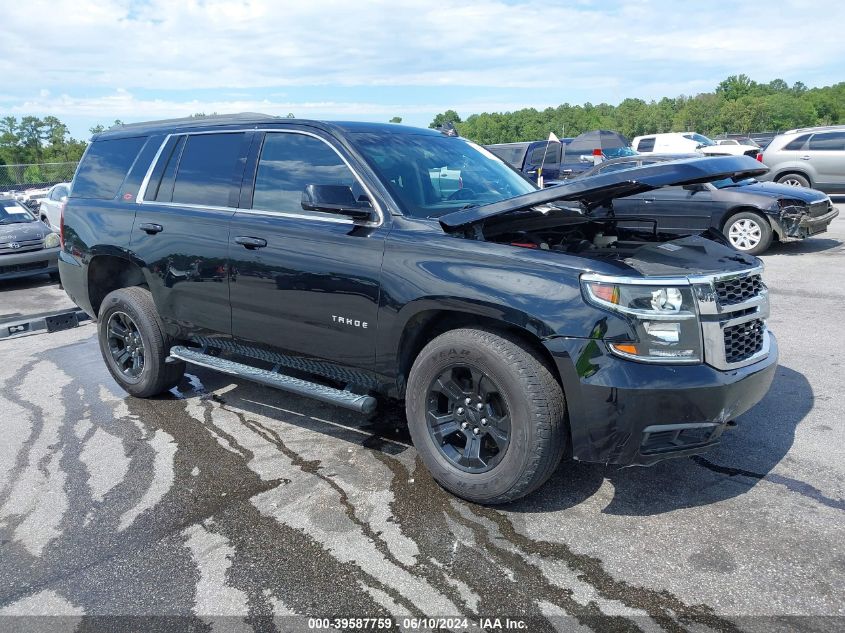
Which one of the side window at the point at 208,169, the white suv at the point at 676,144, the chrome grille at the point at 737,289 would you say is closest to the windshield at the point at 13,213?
the side window at the point at 208,169

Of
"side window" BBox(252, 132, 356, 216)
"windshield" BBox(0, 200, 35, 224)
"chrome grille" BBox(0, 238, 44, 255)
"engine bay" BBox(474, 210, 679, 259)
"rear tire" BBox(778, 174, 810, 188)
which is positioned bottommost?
"chrome grille" BBox(0, 238, 44, 255)

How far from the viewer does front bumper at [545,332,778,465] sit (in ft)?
10.1

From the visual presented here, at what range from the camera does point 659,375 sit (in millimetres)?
3064

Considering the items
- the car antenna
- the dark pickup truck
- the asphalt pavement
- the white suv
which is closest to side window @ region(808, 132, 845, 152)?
the white suv

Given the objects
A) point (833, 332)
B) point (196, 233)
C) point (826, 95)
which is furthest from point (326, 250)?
point (826, 95)

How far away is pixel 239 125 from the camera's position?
4.66m

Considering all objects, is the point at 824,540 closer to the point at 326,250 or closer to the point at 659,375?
the point at 659,375

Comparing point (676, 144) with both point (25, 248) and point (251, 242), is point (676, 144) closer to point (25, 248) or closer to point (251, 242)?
point (25, 248)

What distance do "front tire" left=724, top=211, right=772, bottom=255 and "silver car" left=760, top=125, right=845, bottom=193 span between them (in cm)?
678

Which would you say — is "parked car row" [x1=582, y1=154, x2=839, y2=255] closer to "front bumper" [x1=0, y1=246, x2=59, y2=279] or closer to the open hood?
the open hood

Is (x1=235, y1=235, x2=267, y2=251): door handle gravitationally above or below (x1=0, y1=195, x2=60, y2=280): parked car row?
above

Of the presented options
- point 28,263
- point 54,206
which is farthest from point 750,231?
point 54,206

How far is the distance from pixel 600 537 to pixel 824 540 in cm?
99

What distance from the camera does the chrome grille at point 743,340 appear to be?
3283 millimetres
